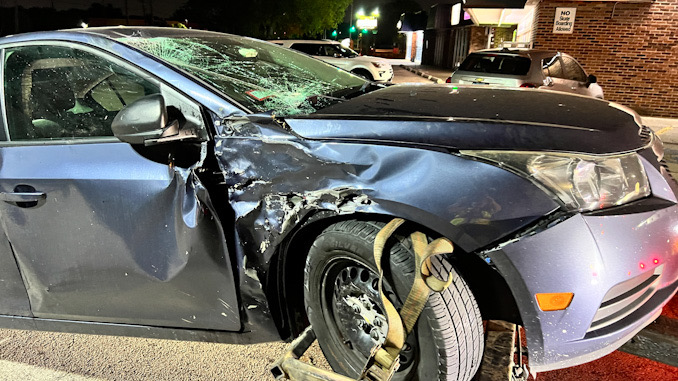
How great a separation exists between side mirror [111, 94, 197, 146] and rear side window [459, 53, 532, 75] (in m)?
7.85

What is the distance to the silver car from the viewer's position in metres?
8.54

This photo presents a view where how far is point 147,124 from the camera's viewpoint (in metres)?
1.97

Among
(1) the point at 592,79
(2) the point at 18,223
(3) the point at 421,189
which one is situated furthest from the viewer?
(1) the point at 592,79

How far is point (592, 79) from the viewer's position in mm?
9227

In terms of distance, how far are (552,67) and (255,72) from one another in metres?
7.66

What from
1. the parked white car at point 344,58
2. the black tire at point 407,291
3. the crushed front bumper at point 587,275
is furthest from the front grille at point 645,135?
the parked white car at point 344,58

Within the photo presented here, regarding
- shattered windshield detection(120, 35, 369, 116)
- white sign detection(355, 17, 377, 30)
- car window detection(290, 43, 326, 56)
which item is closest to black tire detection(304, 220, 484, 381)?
shattered windshield detection(120, 35, 369, 116)

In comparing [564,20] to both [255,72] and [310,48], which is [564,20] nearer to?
[310,48]

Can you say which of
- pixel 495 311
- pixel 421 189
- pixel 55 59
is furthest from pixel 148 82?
pixel 495 311

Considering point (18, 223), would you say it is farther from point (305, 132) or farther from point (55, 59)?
point (305, 132)

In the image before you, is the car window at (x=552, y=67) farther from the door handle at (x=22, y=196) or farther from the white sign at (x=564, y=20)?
the door handle at (x=22, y=196)

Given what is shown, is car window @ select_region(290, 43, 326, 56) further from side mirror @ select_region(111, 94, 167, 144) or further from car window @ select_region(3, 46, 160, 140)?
side mirror @ select_region(111, 94, 167, 144)

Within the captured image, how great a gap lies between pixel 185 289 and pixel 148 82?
0.96 metres

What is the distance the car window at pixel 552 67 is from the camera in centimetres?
867
